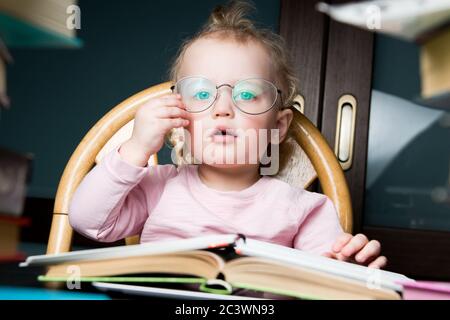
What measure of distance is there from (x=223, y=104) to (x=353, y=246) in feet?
0.72

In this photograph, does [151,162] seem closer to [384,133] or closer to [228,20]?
[228,20]

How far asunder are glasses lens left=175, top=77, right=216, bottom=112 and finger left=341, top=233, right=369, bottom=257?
0.23 m

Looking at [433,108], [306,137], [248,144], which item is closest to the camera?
[248,144]

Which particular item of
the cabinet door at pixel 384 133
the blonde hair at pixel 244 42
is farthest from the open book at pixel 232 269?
the cabinet door at pixel 384 133

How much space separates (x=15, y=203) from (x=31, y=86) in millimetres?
1200

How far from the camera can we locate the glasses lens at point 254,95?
67 centimetres

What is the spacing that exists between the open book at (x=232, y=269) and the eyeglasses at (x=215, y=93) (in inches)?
11.9

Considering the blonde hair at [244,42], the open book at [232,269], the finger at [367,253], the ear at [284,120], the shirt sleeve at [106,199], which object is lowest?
the open book at [232,269]

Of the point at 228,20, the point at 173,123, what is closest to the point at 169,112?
the point at 173,123

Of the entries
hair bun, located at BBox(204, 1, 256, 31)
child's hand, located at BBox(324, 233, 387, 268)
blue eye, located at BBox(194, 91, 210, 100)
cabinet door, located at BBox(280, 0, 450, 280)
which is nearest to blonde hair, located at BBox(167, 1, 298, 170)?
hair bun, located at BBox(204, 1, 256, 31)

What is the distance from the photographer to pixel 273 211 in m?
0.71

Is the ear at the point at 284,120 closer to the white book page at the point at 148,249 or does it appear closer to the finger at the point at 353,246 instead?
the finger at the point at 353,246
